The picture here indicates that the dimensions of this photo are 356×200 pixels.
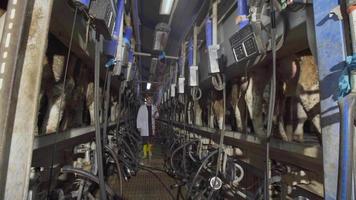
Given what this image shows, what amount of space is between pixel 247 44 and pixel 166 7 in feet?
5.36

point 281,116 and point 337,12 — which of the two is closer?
point 337,12

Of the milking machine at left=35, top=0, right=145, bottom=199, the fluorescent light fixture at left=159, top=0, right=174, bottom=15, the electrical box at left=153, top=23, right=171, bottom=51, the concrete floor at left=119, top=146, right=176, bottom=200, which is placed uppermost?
the fluorescent light fixture at left=159, top=0, right=174, bottom=15

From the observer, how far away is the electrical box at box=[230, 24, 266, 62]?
1.11m

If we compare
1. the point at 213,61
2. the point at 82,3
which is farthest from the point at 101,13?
the point at 213,61

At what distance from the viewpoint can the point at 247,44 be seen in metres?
1.18

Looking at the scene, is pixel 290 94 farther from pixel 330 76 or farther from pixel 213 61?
pixel 330 76

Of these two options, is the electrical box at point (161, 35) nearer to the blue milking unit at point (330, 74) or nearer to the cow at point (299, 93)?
the cow at point (299, 93)

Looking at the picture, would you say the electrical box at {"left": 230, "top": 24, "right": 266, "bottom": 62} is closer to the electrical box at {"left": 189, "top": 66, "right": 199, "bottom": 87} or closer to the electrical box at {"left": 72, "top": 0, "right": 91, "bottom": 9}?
the electrical box at {"left": 72, "top": 0, "right": 91, "bottom": 9}

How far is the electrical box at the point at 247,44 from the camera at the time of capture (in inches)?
43.7

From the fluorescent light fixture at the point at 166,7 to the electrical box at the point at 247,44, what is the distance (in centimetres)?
134

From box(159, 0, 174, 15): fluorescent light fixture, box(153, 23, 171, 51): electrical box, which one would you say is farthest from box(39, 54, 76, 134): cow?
box(153, 23, 171, 51): electrical box

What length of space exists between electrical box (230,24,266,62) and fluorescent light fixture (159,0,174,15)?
52.7 inches

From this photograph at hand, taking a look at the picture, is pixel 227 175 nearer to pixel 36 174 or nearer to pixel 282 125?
pixel 282 125

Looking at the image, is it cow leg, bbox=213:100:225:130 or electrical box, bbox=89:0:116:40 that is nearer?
electrical box, bbox=89:0:116:40
